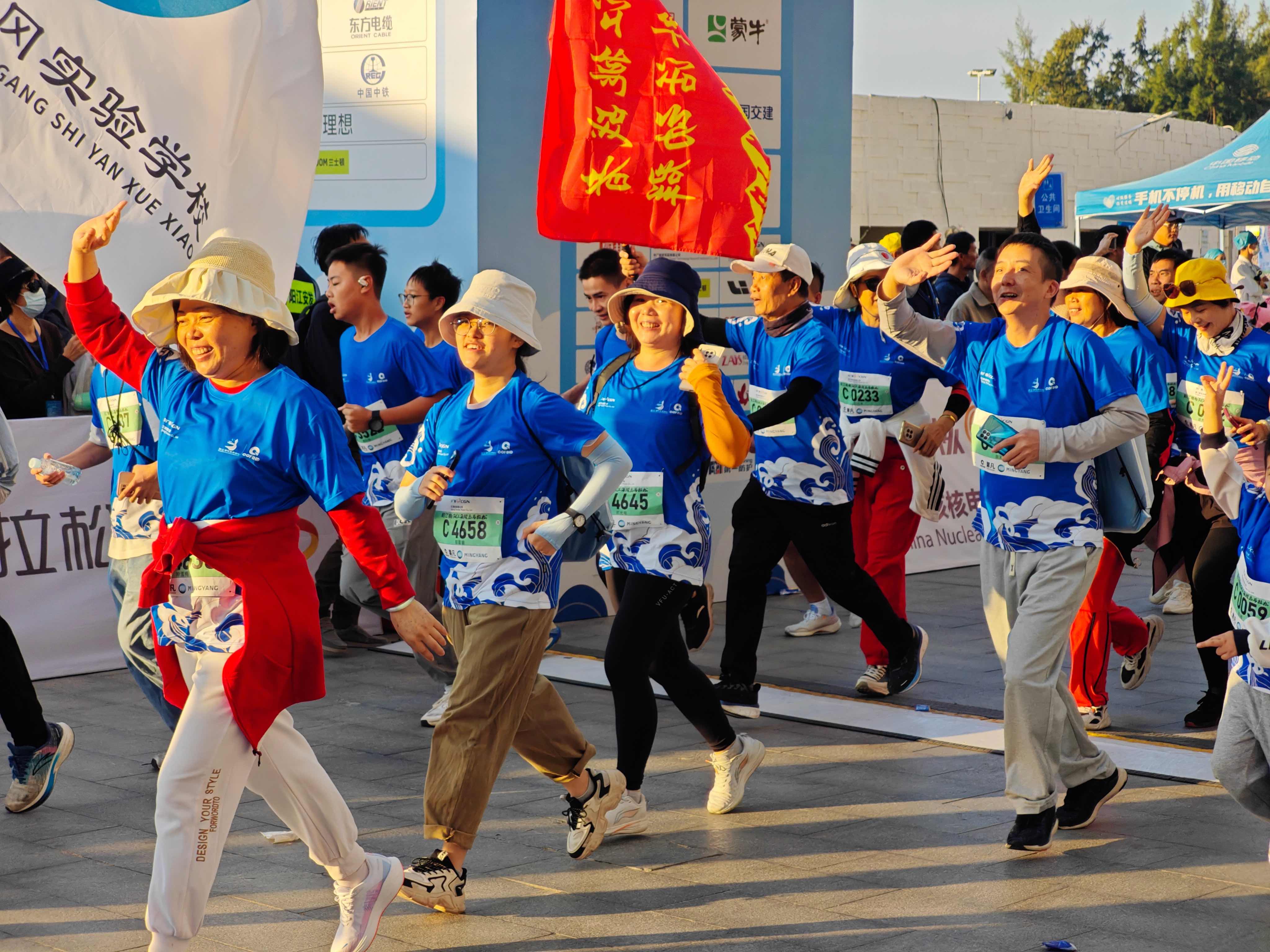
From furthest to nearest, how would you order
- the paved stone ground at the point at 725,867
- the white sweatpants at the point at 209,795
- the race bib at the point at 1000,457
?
the race bib at the point at 1000,457, the paved stone ground at the point at 725,867, the white sweatpants at the point at 209,795

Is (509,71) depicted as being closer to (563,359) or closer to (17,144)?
(563,359)

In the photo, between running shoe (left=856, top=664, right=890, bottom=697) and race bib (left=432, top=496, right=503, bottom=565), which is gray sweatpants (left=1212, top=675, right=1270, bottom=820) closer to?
race bib (left=432, top=496, right=503, bottom=565)

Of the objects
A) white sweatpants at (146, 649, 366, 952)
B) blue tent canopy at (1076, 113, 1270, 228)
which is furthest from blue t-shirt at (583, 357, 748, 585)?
blue tent canopy at (1076, 113, 1270, 228)

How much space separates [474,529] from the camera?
16.8ft

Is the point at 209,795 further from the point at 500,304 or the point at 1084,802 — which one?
the point at 1084,802

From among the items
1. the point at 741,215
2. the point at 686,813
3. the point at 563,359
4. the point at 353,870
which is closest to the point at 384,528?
the point at 353,870

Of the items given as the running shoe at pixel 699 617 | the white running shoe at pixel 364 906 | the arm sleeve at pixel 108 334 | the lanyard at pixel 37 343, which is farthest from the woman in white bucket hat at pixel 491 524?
the lanyard at pixel 37 343

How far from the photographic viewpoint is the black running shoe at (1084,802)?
19.0ft

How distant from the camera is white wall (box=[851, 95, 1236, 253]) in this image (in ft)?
95.3

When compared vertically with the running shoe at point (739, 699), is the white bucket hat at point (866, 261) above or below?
above

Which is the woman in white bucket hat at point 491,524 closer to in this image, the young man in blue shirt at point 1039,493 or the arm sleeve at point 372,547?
the arm sleeve at point 372,547

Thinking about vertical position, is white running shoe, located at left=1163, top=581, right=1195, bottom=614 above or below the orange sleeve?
below

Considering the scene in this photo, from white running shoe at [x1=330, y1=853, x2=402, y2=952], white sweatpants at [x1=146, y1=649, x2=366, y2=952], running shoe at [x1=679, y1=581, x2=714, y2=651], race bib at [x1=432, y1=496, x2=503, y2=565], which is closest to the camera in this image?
white sweatpants at [x1=146, y1=649, x2=366, y2=952]

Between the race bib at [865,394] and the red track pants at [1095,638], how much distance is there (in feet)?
5.18
